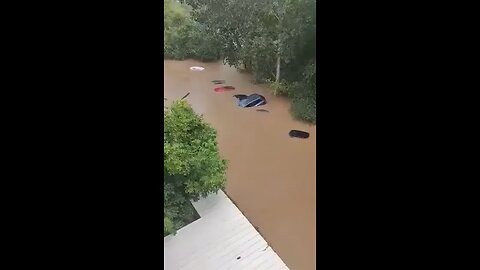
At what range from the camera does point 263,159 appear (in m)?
3.00

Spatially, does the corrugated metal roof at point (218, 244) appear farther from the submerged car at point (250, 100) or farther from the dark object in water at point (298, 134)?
the submerged car at point (250, 100)

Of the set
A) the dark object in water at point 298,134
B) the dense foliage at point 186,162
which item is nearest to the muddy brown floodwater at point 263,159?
the dark object in water at point 298,134

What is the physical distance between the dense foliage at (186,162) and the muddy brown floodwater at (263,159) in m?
0.15

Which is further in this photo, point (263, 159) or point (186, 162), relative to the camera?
point (263, 159)

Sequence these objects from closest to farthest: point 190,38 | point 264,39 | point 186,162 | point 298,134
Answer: point 186,162 < point 190,38 < point 298,134 < point 264,39

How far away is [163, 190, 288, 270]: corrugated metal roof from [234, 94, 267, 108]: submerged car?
1484mm

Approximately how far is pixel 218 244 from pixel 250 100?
2.13 meters

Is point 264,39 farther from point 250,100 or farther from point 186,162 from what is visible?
point 186,162

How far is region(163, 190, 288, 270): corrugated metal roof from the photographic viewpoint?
1.72 metres

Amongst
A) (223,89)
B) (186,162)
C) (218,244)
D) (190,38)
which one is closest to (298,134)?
(223,89)

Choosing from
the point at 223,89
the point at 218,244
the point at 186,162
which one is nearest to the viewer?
the point at 218,244

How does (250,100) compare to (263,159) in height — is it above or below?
above
